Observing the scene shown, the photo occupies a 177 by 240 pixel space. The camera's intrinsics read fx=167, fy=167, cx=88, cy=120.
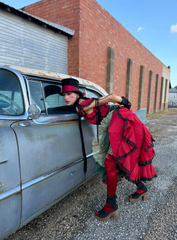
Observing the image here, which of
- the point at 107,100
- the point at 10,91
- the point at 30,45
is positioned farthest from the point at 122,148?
the point at 30,45

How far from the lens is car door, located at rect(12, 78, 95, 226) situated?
4.83ft

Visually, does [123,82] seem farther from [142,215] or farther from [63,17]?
[142,215]

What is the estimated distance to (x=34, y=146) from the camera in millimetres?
1539

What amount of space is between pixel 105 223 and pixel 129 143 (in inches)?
39.2

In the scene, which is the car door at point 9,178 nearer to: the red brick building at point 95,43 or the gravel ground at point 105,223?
the gravel ground at point 105,223

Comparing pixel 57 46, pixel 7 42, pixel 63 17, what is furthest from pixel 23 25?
pixel 63 17

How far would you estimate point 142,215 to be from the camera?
2072 millimetres

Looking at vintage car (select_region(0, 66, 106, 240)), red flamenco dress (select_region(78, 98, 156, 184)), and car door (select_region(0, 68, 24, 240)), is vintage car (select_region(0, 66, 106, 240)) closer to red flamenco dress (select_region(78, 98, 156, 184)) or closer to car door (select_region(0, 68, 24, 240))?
car door (select_region(0, 68, 24, 240))

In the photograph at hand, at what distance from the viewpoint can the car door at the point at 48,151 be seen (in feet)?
4.83

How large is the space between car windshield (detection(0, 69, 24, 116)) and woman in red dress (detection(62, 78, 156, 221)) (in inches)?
20.2

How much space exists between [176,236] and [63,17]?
6.93 metres

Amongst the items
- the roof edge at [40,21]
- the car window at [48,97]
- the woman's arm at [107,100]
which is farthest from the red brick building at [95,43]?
the woman's arm at [107,100]

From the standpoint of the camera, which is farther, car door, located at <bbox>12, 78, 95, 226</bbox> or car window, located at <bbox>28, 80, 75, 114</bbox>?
car window, located at <bbox>28, 80, 75, 114</bbox>

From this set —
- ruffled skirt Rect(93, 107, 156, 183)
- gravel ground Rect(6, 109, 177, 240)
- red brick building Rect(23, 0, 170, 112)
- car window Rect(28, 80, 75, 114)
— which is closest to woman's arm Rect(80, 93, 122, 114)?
ruffled skirt Rect(93, 107, 156, 183)
